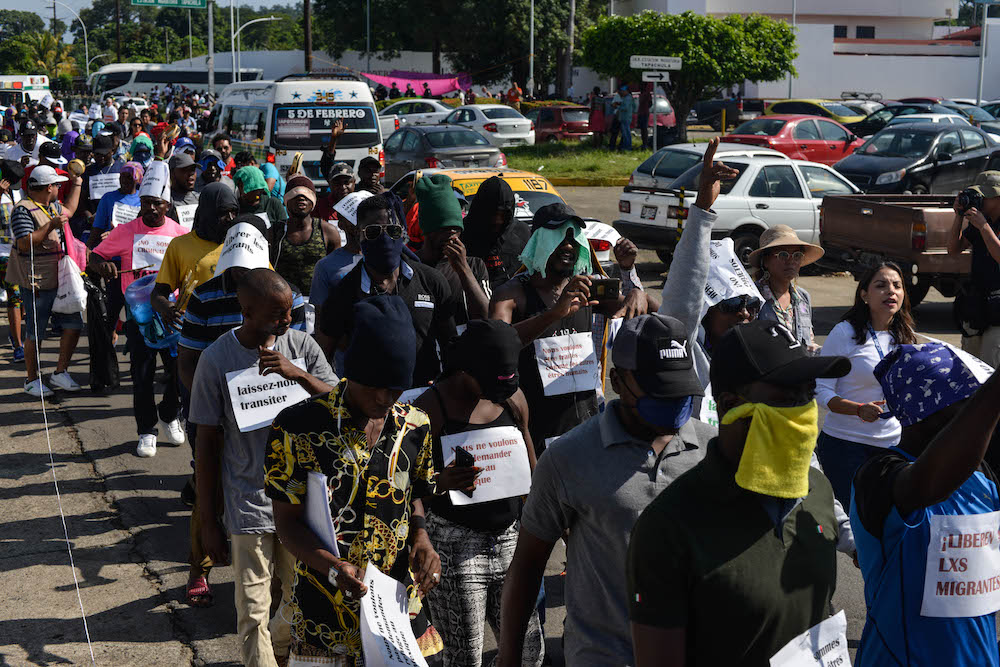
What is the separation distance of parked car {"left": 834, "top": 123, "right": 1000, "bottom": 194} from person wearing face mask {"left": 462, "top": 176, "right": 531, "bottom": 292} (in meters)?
14.1

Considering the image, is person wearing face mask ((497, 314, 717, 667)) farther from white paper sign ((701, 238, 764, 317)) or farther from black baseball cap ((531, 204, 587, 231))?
white paper sign ((701, 238, 764, 317))

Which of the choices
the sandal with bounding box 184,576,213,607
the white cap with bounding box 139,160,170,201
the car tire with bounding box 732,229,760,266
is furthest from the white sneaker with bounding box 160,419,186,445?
the car tire with bounding box 732,229,760,266

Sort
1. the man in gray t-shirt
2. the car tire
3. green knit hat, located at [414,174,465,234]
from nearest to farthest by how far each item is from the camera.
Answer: the man in gray t-shirt → green knit hat, located at [414,174,465,234] → the car tire

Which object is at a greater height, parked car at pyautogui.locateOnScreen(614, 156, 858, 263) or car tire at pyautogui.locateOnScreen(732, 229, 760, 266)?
parked car at pyautogui.locateOnScreen(614, 156, 858, 263)

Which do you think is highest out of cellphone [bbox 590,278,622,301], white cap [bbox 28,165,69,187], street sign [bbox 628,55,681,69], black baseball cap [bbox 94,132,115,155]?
street sign [bbox 628,55,681,69]

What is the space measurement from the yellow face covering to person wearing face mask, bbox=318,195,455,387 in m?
2.89

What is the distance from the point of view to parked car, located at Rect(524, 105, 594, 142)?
112 ft

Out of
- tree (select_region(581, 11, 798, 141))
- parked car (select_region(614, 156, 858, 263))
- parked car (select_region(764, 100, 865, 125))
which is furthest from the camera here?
parked car (select_region(764, 100, 865, 125))

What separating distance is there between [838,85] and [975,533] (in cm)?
5576

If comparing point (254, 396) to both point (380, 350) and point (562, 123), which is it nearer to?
point (380, 350)

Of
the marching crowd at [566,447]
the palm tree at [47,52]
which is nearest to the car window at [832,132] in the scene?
the marching crowd at [566,447]

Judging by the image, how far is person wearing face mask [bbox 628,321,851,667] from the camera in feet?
7.85

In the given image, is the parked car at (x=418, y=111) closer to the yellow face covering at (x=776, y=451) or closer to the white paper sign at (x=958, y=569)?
the white paper sign at (x=958, y=569)

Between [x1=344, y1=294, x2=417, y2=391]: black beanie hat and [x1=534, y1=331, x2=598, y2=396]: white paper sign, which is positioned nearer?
[x1=344, y1=294, x2=417, y2=391]: black beanie hat
